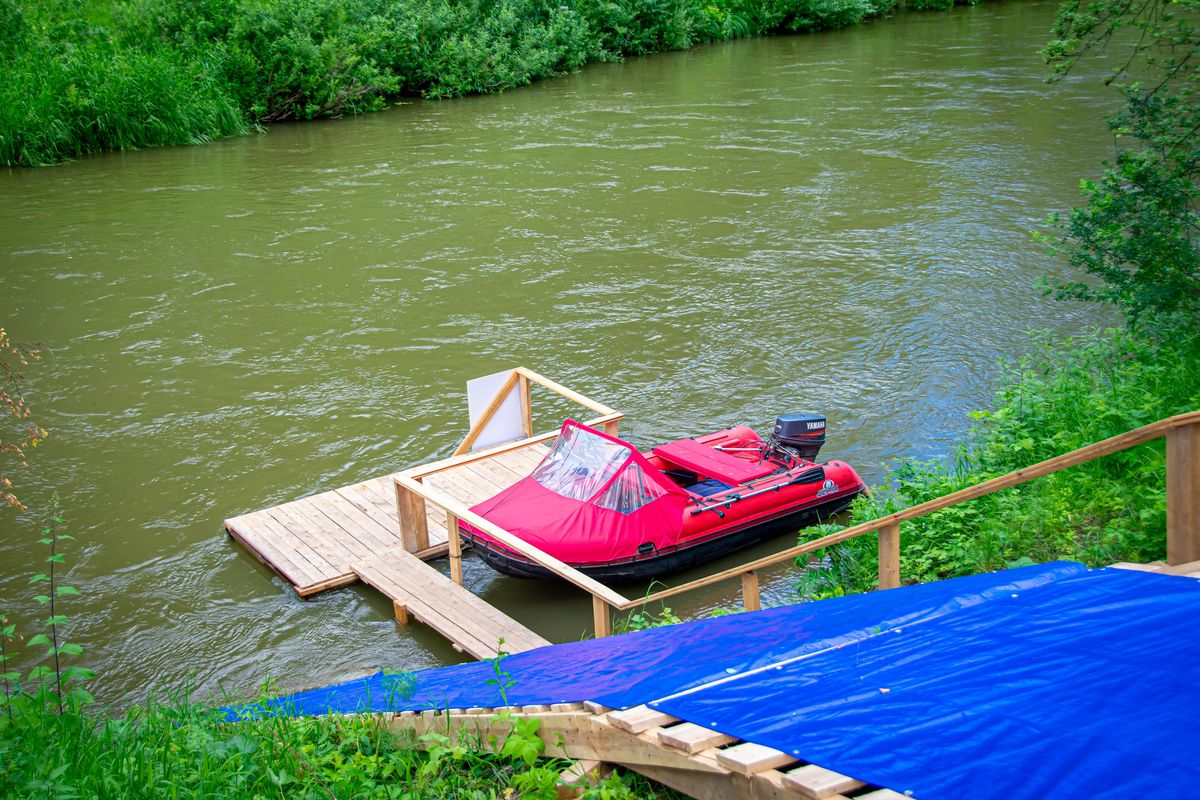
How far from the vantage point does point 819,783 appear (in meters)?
3.11

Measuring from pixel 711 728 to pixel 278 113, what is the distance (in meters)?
24.8

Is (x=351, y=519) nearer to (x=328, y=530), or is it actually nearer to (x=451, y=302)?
(x=328, y=530)

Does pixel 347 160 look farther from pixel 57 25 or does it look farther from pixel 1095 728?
pixel 1095 728

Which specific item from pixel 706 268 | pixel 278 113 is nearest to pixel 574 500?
pixel 706 268

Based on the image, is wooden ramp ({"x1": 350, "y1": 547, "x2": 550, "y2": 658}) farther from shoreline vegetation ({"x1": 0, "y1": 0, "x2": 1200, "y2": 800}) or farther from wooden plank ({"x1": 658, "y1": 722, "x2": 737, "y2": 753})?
wooden plank ({"x1": 658, "y1": 722, "x2": 737, "y2": 753})

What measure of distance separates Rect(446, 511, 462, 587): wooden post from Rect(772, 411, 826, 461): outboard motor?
122 inches

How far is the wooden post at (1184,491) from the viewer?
179 inches

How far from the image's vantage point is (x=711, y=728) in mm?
3537

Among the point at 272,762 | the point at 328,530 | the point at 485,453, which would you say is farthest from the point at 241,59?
the point at 272,762

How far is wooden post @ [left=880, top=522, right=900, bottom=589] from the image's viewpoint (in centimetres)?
549

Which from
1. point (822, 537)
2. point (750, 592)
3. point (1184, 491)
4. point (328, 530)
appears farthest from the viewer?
point (328, 530)

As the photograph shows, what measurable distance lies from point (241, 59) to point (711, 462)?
63.7 feet

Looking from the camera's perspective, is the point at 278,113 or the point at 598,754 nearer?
the point at 598,754

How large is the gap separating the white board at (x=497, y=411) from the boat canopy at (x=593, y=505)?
4.67 ft
